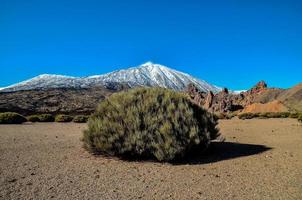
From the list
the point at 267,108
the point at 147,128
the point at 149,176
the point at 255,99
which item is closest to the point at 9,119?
the point at 147,128

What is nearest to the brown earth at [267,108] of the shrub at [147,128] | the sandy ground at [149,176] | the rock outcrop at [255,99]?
the rock outcrop at [255,99]

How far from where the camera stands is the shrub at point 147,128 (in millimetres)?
9750

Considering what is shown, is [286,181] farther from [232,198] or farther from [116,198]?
[116,198]

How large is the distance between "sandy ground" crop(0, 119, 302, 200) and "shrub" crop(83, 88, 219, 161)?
1.32ft

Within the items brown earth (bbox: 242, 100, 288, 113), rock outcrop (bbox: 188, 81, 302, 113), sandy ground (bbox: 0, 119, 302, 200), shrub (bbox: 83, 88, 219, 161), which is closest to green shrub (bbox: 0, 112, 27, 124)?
sandy ground (bbox: 0, 119, 302, 200)

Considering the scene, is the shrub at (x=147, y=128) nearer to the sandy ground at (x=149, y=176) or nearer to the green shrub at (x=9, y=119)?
the sandy ground at (x=149, y=176)

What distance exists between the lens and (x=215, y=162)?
9727 millimetres

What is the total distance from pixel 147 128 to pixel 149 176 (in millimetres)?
2225

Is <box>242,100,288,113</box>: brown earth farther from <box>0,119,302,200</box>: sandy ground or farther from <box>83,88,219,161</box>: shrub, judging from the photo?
<box>83,88,219,161</box>: shrub

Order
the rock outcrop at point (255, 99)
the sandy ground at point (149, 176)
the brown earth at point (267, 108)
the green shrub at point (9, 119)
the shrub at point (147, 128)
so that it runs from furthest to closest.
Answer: the rock outcrop at point (255, 99) < the brown earth at point (267, 108) < the green shrub at point (9, 119) < the shrub at point (147, 128) < the sandy ground at point (149, 176)

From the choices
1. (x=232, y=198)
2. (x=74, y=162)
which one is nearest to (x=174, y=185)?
(x=232, y=198)

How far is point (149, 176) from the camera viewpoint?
26.2 feet

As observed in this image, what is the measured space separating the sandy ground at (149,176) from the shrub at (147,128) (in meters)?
0.40

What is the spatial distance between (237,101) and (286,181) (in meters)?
87.7
